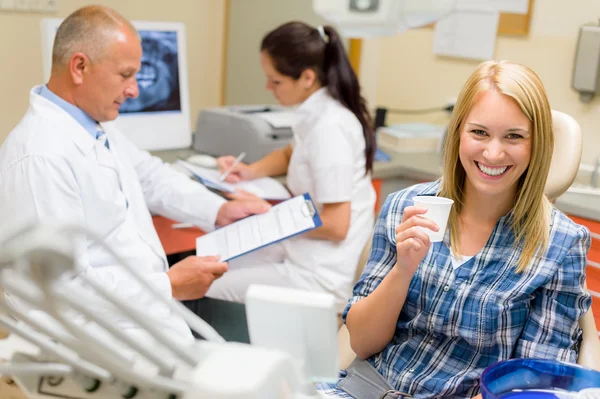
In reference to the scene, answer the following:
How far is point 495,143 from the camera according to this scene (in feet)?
4.40

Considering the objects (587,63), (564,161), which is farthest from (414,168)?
(564,161)

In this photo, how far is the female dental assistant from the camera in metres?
2.22

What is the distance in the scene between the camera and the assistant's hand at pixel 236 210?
7.19 ft

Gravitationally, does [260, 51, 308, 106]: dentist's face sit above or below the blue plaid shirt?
above

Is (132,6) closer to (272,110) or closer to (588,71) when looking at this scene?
(272,110)

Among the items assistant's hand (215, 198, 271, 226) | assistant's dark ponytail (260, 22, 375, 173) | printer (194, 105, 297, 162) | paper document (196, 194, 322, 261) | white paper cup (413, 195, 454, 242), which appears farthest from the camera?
printer (194, 105, 297, 162)

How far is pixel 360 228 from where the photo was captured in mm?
2357

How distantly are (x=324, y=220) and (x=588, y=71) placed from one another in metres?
1.39

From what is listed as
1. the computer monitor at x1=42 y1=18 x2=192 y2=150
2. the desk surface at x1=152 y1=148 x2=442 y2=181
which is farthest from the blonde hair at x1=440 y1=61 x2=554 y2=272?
the computer monitor at x1=42 y1=18 x2=192 y2=150

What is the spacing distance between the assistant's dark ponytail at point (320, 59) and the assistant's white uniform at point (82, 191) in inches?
26.2

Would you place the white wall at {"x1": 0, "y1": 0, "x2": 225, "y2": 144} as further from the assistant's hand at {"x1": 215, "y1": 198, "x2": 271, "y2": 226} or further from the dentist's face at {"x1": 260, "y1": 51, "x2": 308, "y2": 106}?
the assistant's hand at {"x1": 215, "y1": 198, "x2": 271, "y2": 226}

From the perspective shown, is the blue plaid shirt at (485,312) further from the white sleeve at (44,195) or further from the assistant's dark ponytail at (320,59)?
the assistant's dark ponytail at (320,59)

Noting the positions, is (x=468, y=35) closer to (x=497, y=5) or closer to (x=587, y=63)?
(x=497, y=5)

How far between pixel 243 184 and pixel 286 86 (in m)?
0.39
